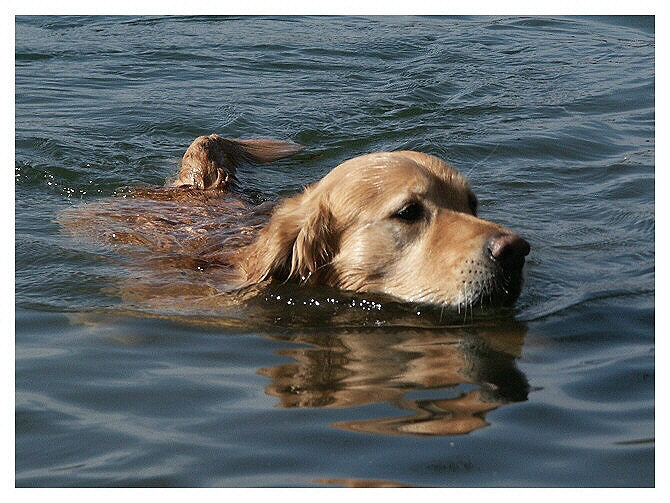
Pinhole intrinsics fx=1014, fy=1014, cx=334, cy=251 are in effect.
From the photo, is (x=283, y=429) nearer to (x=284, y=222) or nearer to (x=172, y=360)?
(x=172, y=360)

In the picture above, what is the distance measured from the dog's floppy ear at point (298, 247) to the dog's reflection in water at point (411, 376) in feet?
2.45

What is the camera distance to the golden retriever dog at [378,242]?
227 inches

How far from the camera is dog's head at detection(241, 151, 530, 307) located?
5746mm

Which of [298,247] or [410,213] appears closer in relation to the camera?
[410,213]

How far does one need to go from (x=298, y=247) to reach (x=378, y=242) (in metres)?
0.52

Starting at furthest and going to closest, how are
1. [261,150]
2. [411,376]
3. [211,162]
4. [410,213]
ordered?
[261,150], [211,162], [410,213], [411,376]

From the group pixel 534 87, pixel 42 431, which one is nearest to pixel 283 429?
pixel 42 431

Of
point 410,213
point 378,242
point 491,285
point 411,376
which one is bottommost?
point 411,376

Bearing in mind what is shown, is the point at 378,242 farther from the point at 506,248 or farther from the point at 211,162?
the point at 211,162

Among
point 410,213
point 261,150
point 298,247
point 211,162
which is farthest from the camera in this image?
point 261,150

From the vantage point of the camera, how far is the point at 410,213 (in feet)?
20.1

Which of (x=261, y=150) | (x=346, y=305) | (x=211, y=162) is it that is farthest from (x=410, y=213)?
(x=261, y=150)

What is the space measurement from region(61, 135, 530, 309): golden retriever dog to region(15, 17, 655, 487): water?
0.17 meters

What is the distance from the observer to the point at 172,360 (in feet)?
17.4
